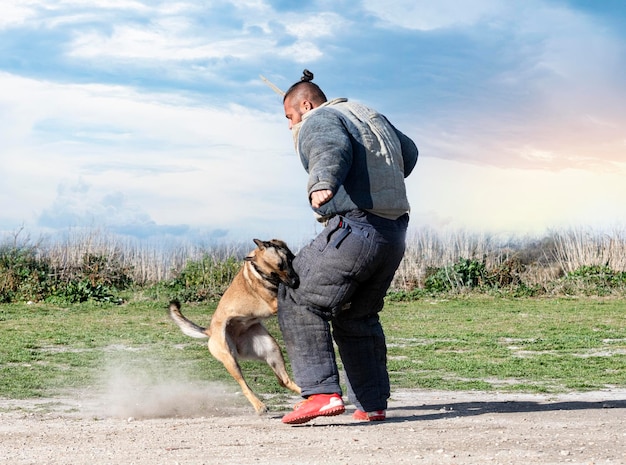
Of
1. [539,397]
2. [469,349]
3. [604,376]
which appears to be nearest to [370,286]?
[539,397]

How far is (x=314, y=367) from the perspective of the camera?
6004 mm

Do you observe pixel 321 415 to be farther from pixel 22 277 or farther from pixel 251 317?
pixel 22 277

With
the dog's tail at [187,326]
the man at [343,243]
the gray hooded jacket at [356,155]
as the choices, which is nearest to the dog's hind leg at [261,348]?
the dog's tail at [187,326]

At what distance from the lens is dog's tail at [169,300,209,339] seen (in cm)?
790

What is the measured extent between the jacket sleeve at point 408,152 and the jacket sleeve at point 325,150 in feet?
2.11

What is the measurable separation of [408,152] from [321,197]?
1.15 metres

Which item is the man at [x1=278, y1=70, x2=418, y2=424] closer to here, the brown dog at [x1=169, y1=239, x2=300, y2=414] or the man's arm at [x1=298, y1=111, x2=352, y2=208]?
the man's arm at [x1=298, y1=111, x2=352, y2=208]

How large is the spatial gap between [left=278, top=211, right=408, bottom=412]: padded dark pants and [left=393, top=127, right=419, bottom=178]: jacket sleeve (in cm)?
40

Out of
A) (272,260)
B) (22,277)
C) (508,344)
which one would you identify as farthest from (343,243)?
(22,277)

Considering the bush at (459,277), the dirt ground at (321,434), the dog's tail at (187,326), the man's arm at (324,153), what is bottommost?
the dirt ground at (321,434)

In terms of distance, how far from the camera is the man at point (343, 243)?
578cm

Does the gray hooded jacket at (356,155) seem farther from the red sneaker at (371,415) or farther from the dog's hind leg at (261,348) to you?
the dog's hind leg at (261,348)

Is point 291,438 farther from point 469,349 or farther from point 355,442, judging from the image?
point 469,349

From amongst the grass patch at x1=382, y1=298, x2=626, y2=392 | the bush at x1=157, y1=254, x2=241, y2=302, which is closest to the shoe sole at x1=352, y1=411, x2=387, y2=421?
the grass patch at x1=382, y1=298, x2=626, y2=392
